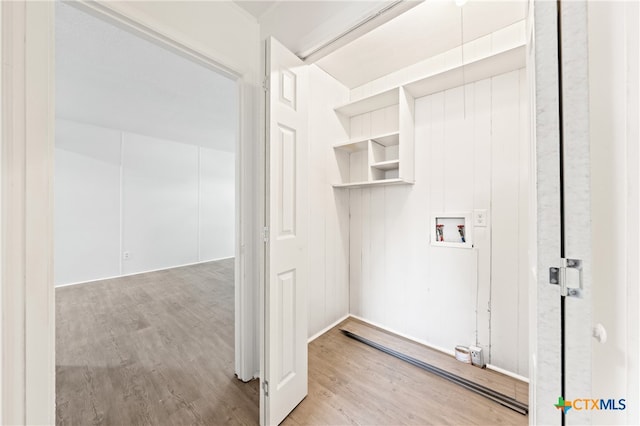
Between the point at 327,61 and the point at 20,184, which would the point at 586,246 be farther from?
the point at 327,61

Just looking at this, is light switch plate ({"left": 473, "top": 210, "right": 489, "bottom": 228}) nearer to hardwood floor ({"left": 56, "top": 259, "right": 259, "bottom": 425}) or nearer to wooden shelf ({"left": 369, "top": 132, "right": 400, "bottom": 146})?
wooden shelf ({"left": 369, "top": 132, "right": 400, "bottom": 146})

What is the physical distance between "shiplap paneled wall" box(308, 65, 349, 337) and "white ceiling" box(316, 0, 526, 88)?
10.7 inches

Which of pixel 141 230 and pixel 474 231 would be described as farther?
pixel 141 230

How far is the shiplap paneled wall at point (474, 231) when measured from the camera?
69.2 inches

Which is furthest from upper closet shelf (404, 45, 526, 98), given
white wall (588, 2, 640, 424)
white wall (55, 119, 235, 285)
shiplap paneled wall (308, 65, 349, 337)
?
white wall (55, 119, 235, 285)

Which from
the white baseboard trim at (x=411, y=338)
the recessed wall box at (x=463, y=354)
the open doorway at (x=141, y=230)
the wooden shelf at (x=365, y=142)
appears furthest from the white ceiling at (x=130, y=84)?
the recessed wall box at (x=463, y=354)

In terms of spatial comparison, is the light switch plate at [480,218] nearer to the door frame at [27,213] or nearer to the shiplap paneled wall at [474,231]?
the shiplap paneled wall at [474,231]

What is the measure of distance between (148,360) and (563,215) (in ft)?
9.14

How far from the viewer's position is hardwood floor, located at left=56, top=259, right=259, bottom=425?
4.87 ft

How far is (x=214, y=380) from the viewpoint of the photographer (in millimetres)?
1756

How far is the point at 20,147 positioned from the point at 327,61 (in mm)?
2111

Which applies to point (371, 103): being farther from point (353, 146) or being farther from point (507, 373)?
point (507, 373)

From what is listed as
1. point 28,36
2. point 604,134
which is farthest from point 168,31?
point 604,134

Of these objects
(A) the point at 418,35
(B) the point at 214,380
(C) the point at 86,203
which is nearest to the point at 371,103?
(A) the point at 418,35
